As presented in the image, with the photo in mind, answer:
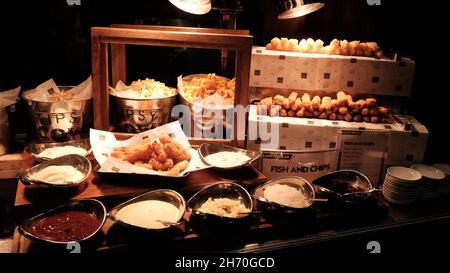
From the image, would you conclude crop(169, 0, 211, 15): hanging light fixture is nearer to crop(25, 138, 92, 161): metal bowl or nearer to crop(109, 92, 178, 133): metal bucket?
crop(109, 92, 178, 133): metal bucket

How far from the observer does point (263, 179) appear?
3.52m

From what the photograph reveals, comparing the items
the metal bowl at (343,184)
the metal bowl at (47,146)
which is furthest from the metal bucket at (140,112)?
the metal bowl at (343,184)

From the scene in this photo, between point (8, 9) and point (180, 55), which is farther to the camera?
point (180, 55)

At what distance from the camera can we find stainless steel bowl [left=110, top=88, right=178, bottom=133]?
3.77 meters

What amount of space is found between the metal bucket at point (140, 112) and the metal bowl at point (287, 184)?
1360 mm

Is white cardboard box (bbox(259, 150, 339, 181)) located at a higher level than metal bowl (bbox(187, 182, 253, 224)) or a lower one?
higher

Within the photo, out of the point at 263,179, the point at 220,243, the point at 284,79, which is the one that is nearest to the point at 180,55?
the point at 284,79

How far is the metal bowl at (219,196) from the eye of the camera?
2.90 m

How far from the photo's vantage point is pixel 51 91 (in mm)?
3961

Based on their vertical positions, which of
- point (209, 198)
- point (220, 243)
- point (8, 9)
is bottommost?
point (220, 243)

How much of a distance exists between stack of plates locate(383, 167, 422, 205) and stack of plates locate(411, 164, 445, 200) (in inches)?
4.7

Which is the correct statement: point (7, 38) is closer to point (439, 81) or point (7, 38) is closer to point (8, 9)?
point (8, 9)

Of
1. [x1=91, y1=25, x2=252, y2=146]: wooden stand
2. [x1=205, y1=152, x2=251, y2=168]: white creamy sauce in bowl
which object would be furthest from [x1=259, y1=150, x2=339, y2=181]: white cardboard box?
[x1=91, y1=25, x2=252, y2=146]: wooden stand

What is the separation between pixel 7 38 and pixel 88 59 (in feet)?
3.13
